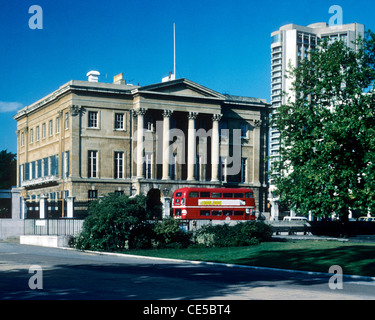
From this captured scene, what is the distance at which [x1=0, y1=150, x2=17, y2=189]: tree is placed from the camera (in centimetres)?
11125

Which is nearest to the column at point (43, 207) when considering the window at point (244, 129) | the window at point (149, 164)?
the window at point (149, 164)

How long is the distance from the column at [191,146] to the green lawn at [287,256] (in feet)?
125

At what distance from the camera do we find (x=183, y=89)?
245 feet

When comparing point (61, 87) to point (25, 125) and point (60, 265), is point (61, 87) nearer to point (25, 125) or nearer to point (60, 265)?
point (25, 125)

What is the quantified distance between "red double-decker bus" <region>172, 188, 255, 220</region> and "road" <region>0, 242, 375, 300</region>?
3493 cm

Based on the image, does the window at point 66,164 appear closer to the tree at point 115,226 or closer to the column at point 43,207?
the column at point 43,207

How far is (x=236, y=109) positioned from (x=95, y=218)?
1838 inches

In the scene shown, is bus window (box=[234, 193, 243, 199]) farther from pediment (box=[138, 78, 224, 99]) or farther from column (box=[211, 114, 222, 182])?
pediment (box=[138, 78, 224, 99])

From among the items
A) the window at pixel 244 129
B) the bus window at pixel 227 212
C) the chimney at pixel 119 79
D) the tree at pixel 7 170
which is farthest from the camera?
the tree at pixel 7 170

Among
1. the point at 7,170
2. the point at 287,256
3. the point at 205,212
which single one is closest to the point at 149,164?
the point at 205,212

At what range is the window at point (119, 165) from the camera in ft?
241

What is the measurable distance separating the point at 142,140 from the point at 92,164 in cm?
674

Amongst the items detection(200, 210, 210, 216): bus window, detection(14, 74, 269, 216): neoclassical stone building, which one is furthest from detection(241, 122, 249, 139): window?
detection(200, 210, 210, 216): bus window
